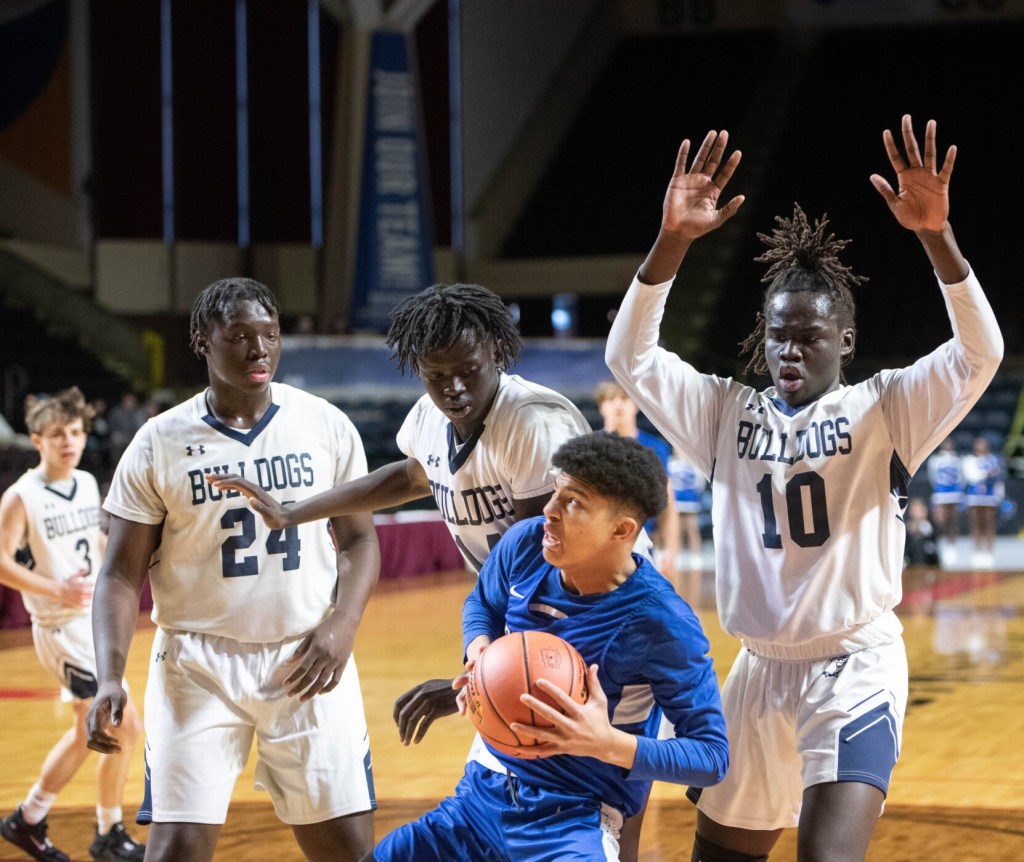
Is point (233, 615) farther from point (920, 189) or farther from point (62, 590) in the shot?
point (62, 590)

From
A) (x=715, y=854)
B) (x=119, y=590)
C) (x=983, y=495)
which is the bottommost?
(x=983, y=495)

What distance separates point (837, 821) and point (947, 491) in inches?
639

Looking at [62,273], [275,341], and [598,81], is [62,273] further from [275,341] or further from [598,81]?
[275,341]

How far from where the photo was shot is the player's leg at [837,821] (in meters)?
3.33

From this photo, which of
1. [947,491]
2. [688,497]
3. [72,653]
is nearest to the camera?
[72,653]

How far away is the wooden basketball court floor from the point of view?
5.55 meters

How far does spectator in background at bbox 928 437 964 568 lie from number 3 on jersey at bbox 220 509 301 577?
15468 millimetres

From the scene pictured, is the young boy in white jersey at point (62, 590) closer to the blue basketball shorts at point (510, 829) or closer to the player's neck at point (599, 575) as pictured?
the blue basketball shorts at point (510, 829)

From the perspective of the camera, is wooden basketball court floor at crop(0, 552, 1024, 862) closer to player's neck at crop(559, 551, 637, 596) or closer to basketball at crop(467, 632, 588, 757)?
player's neck at crop(559, 551, 637, 596)

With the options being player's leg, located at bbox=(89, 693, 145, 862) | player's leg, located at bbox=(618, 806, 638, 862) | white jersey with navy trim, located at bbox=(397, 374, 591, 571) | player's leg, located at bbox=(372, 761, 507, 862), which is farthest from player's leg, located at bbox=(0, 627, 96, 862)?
player's leg, located at bbox=(618, 806, 638, 862)

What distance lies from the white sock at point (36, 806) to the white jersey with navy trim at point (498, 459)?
104 inches

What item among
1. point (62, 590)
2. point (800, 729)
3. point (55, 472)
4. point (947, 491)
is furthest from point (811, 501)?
point (947, 491)

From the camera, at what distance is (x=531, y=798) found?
3070 mm

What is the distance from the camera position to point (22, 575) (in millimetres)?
6254
